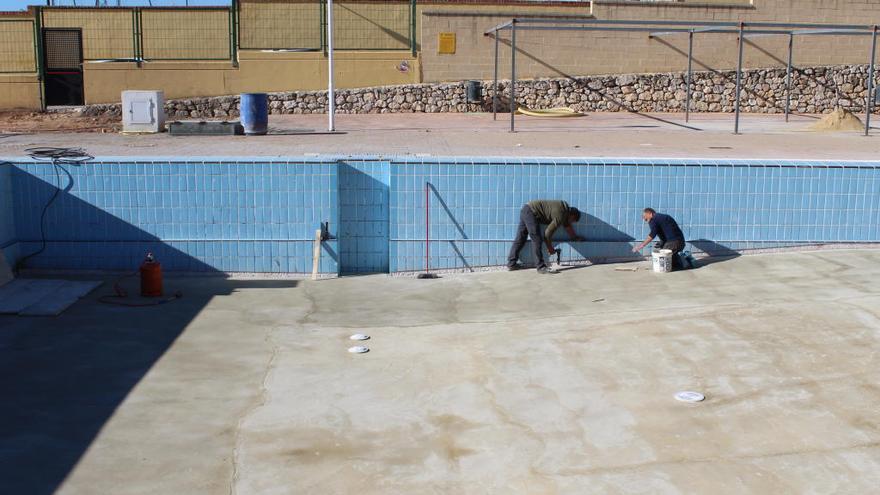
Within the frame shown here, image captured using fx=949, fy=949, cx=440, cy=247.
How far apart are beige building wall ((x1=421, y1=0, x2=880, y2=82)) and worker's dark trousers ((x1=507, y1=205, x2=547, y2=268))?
1750cm

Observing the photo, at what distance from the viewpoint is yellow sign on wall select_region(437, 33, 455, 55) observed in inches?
1183

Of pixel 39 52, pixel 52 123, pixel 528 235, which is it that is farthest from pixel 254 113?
pixel 39 52

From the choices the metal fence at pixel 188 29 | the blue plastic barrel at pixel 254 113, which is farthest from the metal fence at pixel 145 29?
the blue plastic barrel at pixel 254 113

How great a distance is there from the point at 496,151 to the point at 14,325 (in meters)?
10.4

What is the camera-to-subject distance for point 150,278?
12.2 metres

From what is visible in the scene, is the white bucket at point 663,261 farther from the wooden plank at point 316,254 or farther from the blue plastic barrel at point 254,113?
the blue plastic barrel at point 254,113

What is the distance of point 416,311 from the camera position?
39.1 feet

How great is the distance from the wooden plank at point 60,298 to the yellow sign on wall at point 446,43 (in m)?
19.0

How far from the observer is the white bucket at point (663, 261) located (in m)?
12.9

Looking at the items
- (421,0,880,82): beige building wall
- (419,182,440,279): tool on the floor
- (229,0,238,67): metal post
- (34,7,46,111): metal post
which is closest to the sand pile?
(421,0,880,82): beige building wall

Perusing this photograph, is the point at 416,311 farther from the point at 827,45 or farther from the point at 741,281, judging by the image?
the point at 827,45

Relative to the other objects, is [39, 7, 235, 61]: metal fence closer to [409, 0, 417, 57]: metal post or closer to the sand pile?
[409, 0, 417, 57]: metal post

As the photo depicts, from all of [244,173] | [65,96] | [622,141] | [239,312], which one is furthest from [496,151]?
[65,96]

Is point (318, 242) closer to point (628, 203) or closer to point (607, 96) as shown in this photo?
point (628, 203)
